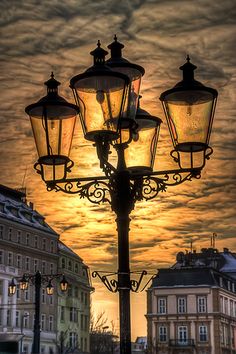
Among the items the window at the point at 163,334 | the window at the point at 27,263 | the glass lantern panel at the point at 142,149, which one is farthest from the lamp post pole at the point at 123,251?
the window at the point at 163,334

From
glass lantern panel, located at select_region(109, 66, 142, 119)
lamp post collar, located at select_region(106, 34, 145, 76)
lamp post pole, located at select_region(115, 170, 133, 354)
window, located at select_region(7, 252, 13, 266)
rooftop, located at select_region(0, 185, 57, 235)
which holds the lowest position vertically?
lamp post pole, located at select_region(115, 170, 133, 354)

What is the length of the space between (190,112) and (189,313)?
281 ft

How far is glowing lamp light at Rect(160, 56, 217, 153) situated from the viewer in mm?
7879

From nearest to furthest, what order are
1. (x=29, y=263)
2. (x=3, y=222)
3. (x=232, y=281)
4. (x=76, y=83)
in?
(x=76, y=83)
(x=3, y=222)
(x=29, y=263)
(x=232, y=281)

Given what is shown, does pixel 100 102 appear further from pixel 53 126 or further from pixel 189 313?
pixel 189 313

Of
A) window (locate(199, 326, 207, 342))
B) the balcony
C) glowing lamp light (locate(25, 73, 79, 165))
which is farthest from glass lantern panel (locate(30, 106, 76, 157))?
window (locate(199, 326, 207, 342))

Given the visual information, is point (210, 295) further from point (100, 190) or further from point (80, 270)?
point (100, 190)

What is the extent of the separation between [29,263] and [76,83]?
68.5 meters

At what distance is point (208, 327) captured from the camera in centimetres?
9038

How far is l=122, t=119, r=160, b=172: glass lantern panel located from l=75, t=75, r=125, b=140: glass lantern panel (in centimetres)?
124

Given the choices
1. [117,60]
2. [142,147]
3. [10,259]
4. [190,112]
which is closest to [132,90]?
[117,60]

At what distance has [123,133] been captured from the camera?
8016mm

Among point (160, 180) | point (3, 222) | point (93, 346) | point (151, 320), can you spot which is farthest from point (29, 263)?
point (160, 180)

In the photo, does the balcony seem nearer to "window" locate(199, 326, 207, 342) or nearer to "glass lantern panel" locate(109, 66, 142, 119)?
"window" locate(199, 326, 207, 342)
